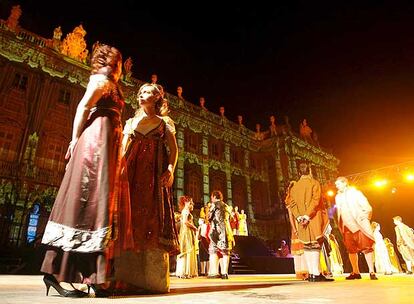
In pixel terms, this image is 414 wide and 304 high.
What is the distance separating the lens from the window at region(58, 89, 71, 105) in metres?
18.9

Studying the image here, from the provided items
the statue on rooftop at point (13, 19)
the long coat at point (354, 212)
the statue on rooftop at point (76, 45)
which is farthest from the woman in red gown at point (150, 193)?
the statue on rooftop at point (76, 45)

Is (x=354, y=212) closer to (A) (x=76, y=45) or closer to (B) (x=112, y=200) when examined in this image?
(B) (x=112, y=200)

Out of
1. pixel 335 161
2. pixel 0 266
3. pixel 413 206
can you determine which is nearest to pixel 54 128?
pixel 0 266

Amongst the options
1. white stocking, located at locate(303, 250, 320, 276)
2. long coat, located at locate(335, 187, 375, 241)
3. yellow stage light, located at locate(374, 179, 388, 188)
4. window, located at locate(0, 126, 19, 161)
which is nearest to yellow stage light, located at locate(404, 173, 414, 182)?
yellow stage light, located at locate(374, 179, 388, 188)

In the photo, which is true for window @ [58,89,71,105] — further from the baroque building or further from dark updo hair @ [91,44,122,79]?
dark updo hair @ [91,44,122,79]

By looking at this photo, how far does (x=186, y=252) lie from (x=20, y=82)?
1543 centimetres

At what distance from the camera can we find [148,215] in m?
2.59

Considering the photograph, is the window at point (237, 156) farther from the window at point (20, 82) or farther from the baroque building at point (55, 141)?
the window at point (20, 82)

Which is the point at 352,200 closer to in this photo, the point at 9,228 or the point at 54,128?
the point at 9,228

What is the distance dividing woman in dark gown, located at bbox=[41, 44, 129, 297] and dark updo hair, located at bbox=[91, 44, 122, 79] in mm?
177

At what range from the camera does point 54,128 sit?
1792 centimetres

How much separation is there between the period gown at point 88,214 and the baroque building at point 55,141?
13.3 meters

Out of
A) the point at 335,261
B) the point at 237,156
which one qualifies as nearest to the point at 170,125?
the point at 335,261

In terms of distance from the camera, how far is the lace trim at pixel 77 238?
1970 mm
